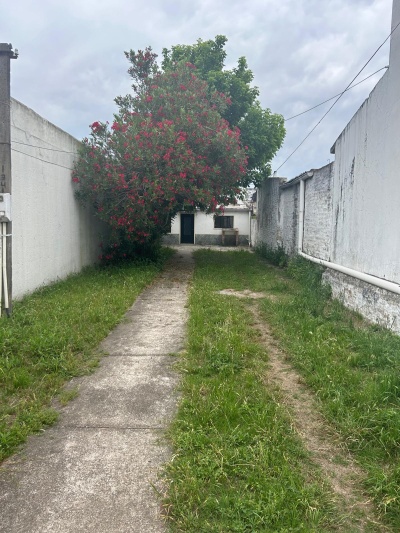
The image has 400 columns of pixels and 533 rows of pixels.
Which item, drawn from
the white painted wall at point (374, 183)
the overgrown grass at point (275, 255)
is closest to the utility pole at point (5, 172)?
the white painted wall at point (374, 183)

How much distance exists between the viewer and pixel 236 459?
2.54 metres

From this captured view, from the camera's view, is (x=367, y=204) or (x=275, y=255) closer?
(x=367, y=204)

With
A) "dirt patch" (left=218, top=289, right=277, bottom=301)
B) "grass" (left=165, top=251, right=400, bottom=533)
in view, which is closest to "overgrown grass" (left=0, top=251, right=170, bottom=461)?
"grass" (left=165, top=251, right=400, bottom=533)

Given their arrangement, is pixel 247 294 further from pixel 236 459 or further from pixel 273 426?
pixel 236 459

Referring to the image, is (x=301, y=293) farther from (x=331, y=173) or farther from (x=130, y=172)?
(x=130, y=172)

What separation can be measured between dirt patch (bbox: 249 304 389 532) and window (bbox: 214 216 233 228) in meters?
18.3

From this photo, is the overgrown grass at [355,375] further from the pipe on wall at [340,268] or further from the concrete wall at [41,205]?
the concrete wall at [41,205]

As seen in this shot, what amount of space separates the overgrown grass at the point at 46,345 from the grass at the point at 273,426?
1.07 meters

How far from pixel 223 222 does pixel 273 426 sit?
19.9 m

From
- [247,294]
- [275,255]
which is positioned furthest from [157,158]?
[275,255]

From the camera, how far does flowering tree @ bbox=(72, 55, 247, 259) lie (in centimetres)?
897

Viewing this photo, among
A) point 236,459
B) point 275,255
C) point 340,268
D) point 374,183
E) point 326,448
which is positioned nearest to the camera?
point 236,459

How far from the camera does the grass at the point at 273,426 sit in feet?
7.04

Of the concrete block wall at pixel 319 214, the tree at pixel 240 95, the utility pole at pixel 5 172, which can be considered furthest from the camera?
the tree at pixel 240 95
